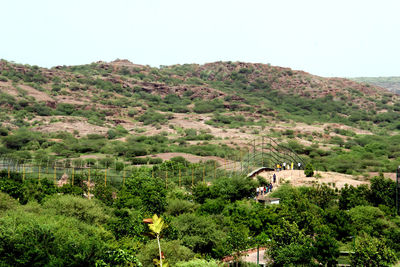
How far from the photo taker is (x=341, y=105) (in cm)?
14025

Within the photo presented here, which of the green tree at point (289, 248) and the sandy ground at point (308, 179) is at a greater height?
the green tree at point (289, 248)

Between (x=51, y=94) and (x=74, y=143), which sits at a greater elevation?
(x=51, y=94)

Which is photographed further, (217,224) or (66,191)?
(66,191)

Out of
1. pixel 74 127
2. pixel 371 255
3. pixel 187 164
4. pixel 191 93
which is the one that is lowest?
pixel 187 164

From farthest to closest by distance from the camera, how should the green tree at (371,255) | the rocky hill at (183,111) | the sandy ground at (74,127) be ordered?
the sandy ground at (74,127) < the rocky hill at (183,111) < the green tree at (371,255)

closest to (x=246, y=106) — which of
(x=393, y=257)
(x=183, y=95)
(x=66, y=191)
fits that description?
(x=183, y=95)

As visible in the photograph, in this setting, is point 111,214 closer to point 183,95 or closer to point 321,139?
point 321,139

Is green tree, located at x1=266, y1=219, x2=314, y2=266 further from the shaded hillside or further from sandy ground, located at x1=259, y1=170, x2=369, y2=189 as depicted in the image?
the shaded hillside

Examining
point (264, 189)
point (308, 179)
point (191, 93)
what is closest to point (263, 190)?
point (264, 189)

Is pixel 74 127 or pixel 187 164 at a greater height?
pixel 74 127

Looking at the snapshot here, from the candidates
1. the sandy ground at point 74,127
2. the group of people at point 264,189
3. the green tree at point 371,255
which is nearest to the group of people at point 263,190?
the group of people at point 264,189

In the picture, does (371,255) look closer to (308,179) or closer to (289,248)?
(289,248)

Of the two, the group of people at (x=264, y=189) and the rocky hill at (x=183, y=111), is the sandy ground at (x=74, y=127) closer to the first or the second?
the rocky hill at (x=183, y=111)

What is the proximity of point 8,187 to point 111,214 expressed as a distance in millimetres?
9219
